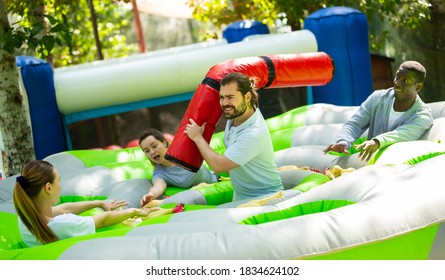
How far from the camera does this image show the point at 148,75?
5852 mm

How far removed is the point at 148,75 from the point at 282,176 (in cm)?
221

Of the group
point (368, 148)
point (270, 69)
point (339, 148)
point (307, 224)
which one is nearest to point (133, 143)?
point (270, 69)

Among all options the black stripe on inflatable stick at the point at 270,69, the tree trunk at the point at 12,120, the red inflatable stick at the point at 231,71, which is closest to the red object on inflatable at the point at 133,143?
the tree trunk at the point at 12,120

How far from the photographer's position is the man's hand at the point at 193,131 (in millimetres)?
3559

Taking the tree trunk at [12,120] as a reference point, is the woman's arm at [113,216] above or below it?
below

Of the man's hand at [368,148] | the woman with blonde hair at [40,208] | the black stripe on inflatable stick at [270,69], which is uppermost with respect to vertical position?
the black stripe on inflatable stick at [270,69]

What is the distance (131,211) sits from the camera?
3420 mm

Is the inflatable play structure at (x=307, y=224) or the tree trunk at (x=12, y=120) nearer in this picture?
the inflatable play structure at (x=307, y=224)

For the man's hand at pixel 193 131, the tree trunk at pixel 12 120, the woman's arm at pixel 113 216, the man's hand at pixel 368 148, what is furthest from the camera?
the tree trunk at pixel 12 120

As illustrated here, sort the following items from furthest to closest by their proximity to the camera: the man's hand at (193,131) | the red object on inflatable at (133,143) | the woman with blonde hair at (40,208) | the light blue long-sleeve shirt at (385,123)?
the red object on inflatable at (133,143) → the light blue long-sleeve shirt at (385,123) → the man's hand at (193,131) → the woman with blonde hair at (40,208)

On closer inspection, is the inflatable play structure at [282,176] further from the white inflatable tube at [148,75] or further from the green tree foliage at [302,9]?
the green tree foliage at [302,9]

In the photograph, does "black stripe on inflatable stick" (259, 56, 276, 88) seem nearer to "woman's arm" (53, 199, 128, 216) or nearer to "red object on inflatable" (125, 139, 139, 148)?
"woman's arm" (53, 199, 128, 216)

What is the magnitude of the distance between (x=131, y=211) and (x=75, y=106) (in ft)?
8.24

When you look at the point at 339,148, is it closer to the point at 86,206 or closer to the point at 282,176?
the point at 282,176
